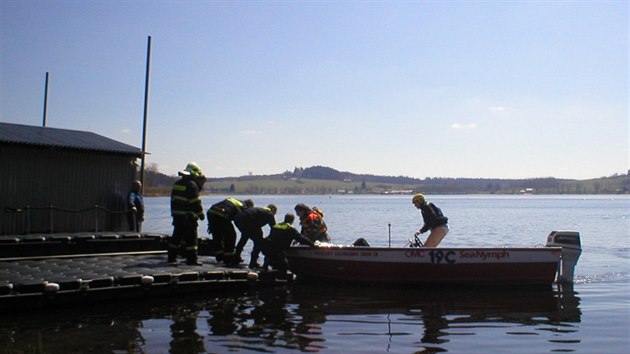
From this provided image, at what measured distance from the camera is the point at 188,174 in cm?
1336

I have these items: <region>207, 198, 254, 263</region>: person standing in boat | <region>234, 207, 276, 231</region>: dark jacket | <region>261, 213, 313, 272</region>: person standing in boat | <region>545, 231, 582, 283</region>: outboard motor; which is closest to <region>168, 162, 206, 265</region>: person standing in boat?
<region>207, 198, 254, 263</region>: person standing in boat

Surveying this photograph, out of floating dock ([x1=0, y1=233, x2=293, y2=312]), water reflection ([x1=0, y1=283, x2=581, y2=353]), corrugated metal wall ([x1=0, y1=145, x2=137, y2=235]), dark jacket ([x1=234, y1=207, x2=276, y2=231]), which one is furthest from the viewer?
corrugated metal wall ([x1=0, y1=145, x2=137, y2=235])

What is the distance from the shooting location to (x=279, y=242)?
15.3 metres

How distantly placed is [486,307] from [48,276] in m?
8.82

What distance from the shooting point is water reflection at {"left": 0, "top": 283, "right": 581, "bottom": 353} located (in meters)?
9.64

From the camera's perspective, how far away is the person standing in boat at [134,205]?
1769cm

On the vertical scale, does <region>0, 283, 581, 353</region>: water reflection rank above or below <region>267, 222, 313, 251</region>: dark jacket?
below

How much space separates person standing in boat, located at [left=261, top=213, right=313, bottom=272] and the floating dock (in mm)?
430

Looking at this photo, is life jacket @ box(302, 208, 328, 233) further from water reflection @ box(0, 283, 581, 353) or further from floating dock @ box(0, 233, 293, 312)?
water reflection @ box(0, 283, 581, 353)

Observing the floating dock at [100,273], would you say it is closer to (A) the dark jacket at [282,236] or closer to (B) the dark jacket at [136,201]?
(A) the dark jacket at [282,236]

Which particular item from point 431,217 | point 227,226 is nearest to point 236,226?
point 227,226

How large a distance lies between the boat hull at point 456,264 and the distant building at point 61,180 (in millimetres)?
6769

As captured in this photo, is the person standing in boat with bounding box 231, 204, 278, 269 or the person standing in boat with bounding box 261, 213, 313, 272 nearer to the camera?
the person standing in boat with bounding box 231, 204, 278, 269

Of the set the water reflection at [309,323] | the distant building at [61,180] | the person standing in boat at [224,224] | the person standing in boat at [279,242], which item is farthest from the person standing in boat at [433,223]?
the distant building at [61,180]
